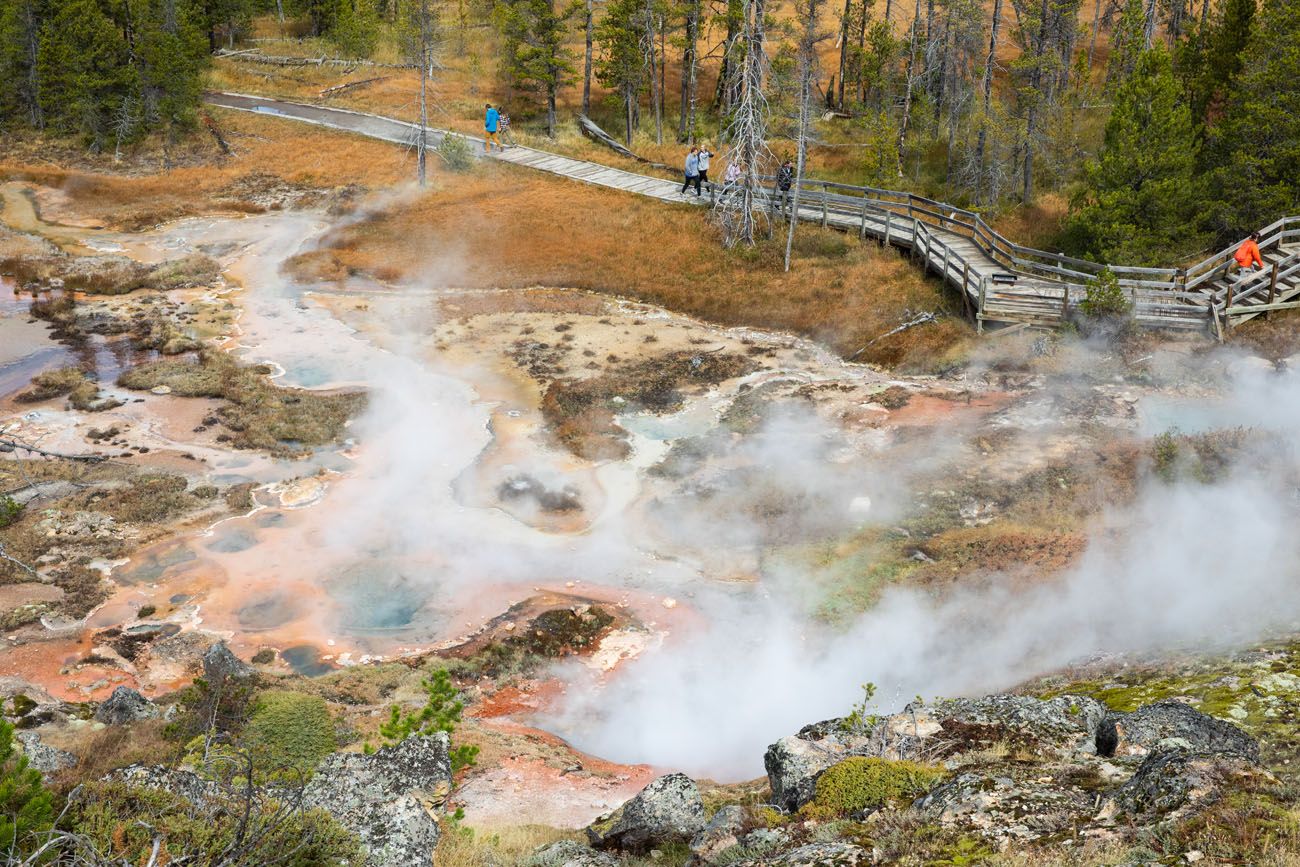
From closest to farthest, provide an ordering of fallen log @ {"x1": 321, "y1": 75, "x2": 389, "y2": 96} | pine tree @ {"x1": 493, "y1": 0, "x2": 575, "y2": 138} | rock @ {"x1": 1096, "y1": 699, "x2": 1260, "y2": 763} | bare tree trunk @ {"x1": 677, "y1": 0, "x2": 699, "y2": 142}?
rock @ {"x1": 1096, "y1": 699, "x2": 1260, "y2": 763} → bare tree trunk @ {"x1": 677, "y1": 0, "x2": 699, "y2": 142} → pine tree @ {"x1": 493, "y1": 0, "x2": 575, "y2": 138} → fallen log @ {"x1": 321, "y1": 75, "x2": 389, "y2": 96}

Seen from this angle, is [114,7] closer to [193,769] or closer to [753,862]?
[193,769]

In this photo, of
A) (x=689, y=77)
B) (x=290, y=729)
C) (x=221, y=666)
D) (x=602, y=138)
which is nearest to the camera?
(x=290, y=729)

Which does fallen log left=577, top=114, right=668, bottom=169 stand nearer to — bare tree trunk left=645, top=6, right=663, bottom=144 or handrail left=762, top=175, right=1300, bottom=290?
bare tree trunk left=645, top=6, right=663, bottom=144

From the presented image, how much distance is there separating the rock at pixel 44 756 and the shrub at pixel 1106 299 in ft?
→ 77.0

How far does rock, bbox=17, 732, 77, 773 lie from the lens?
1091cm

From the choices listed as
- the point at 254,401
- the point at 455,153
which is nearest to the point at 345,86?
the point at 455,153

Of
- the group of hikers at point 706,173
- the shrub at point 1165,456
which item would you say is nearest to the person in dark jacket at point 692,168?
the group of hikers at point 706,173

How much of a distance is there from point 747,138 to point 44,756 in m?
26.5

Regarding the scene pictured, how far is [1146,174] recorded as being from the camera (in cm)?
2792

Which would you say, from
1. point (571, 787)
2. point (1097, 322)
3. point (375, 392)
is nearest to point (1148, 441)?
point (1097, 322)

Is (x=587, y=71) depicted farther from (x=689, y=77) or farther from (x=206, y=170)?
(x=206, y=170)

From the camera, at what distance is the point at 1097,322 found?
25.7 m

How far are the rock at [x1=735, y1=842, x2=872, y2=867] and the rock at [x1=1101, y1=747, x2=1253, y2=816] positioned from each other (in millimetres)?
1913

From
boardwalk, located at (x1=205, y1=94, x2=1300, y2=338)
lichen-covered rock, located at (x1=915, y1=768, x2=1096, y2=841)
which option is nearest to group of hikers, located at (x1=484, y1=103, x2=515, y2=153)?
boardwalk, located at (x1=205, y1=94, x2=1300, y2=338)
